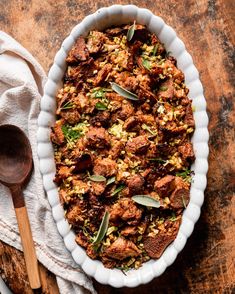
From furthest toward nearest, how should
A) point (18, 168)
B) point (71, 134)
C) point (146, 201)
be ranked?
point (18, 168)
point (71, 134)
point (146, 201)

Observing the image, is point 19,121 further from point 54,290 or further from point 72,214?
point 54,290

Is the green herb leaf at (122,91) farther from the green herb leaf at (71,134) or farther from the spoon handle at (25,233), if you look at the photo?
the spoon handle at (25,233)

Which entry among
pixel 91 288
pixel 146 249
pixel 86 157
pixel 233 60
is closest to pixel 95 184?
pixel 86 157

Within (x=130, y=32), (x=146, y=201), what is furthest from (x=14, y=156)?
(x=130, y=32)

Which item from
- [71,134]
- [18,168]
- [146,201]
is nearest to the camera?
[146,201]

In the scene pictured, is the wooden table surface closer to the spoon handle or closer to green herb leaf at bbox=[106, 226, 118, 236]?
the spoon handle

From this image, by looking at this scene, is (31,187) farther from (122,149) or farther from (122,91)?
(122,91)

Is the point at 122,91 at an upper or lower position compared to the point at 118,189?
upper
